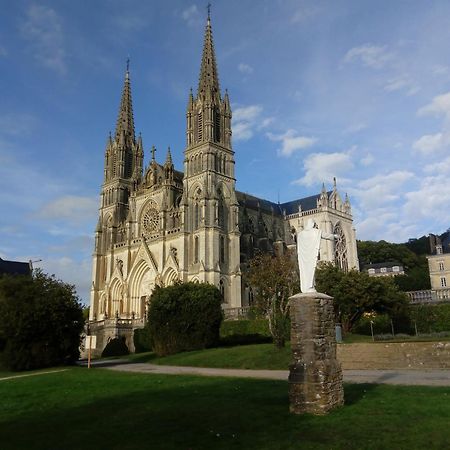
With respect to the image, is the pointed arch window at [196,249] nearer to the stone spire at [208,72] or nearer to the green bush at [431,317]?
the stone spire at [208,72]

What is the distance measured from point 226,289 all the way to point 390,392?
142ft

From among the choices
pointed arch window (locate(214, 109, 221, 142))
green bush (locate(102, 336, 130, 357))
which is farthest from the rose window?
green bush (locate(102, 336, 130, 357))

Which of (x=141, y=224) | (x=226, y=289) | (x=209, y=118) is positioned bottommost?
(x=226, y=289)

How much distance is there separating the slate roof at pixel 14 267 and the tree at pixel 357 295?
4012 cm

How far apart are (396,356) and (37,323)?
63.4ft

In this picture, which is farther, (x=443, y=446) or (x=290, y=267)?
(x=290, y=267)

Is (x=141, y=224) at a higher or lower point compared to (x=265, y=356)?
higher

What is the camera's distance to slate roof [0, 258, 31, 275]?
60969 millimetres

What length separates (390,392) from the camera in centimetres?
1220

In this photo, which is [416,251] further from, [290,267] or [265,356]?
[265,356]

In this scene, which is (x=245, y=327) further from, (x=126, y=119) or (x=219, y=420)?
(x=126, y=119)

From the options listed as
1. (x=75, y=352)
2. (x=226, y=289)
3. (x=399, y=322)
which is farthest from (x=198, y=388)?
(x=226, y=289)

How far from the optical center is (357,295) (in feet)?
118

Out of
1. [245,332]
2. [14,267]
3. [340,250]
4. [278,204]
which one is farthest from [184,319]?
[278,204]
